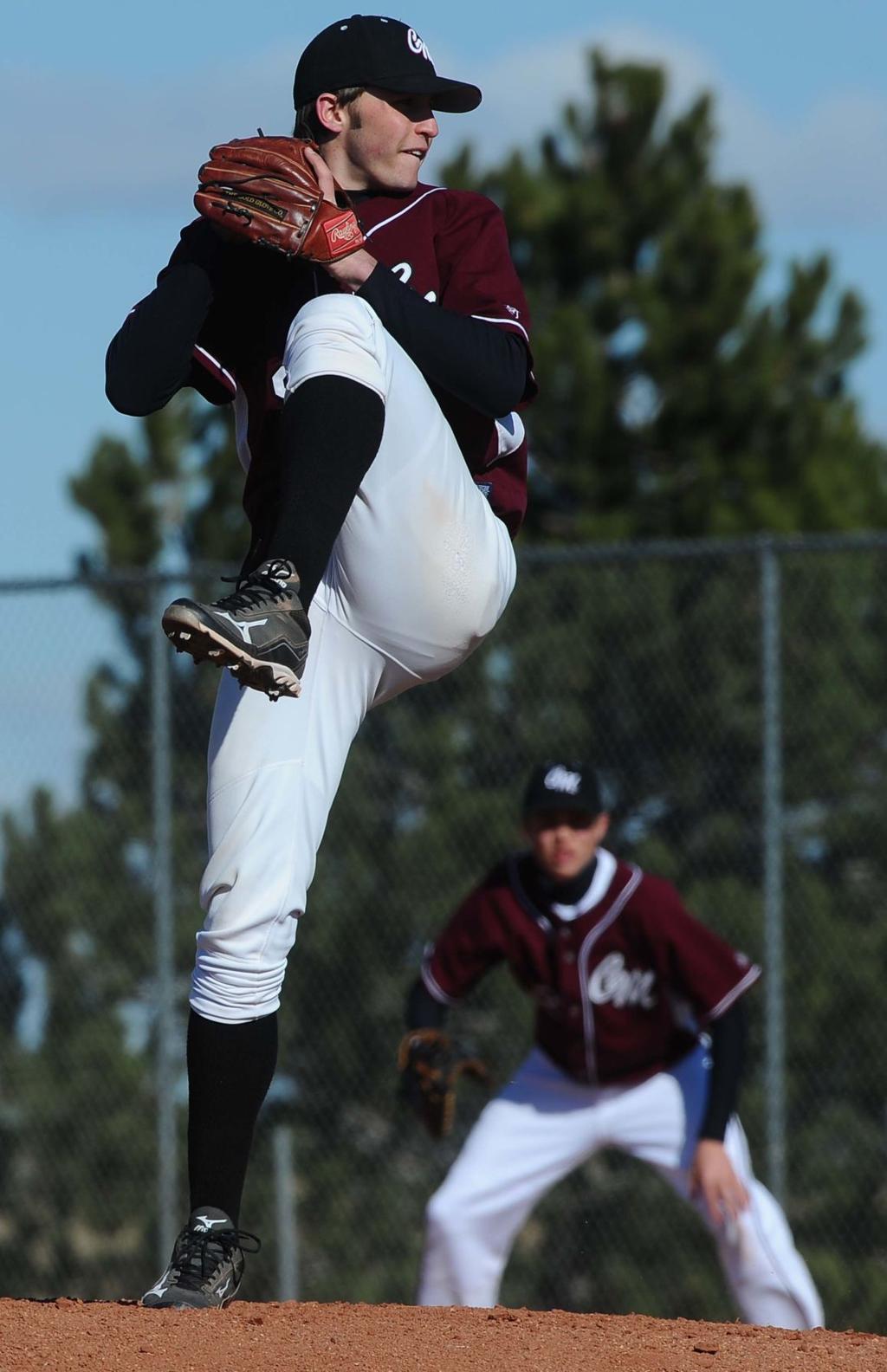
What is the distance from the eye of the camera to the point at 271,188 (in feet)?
11.4

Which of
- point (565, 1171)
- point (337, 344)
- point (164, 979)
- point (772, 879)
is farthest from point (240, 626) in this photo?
point (164, 979)

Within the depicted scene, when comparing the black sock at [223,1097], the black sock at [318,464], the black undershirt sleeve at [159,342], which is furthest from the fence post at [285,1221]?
the black sock at [318,464]

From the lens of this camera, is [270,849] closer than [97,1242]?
Yes

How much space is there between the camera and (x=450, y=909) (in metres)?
9.95

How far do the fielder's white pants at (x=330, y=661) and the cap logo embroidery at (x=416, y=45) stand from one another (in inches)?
24.5

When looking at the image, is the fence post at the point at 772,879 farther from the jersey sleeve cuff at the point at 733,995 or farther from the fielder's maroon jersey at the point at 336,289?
the fielder's maroon jersey at the point at 336,289

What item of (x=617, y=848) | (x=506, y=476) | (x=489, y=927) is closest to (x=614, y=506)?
(x=617, y=848)

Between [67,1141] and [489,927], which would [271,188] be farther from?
[67,1141]

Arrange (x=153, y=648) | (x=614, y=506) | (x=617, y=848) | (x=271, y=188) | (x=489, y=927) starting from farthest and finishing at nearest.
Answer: (x=614, y=506) < (x=617, y=848) < (x=153, y=648) < (x=489, y=927) < (x=271, y=188)

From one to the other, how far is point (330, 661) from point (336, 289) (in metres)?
0.64

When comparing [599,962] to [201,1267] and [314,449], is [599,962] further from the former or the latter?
[314,449]

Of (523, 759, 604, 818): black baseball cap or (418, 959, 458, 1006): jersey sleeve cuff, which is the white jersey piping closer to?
(523, 759, 604, 818): black baseball cap

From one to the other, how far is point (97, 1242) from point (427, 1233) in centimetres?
383

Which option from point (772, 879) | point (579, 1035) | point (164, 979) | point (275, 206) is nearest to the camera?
point (275, 206)
